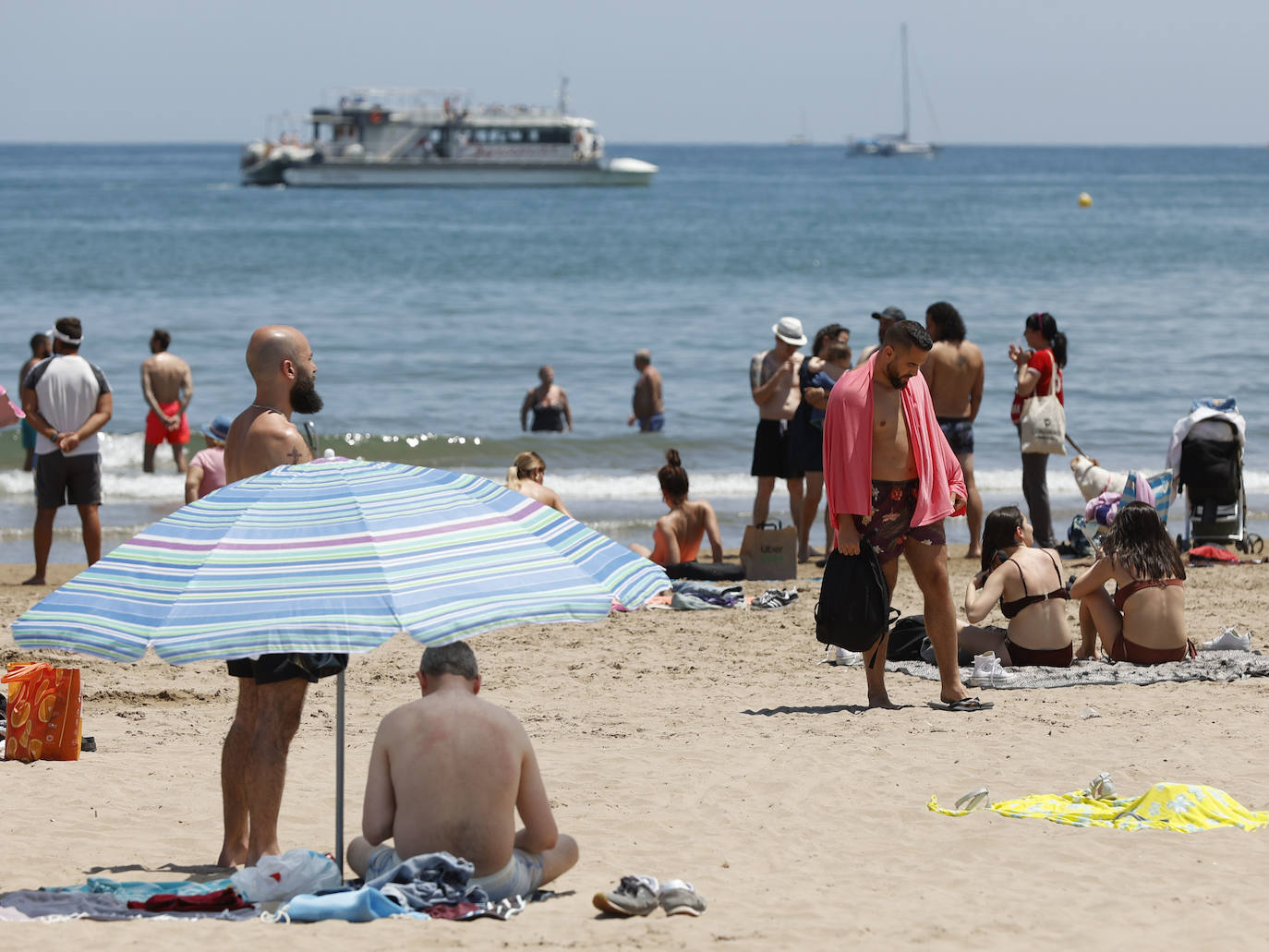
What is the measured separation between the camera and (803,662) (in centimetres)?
703

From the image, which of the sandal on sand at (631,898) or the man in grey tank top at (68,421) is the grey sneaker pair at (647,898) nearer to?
the sandal on sand at (631,898)

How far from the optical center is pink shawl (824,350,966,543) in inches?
217

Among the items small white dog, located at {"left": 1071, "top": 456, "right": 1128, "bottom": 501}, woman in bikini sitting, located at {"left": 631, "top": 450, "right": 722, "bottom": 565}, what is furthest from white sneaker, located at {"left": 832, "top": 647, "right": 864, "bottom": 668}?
small white dog, located at {"left": 1071, "top": 456, "right": 1128, "bottom": 501}

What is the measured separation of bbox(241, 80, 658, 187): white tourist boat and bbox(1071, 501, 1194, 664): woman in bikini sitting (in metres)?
74.0

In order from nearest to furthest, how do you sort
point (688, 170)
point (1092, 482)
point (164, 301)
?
point (1092, 482)
point (164, 301)
point (688, 170)

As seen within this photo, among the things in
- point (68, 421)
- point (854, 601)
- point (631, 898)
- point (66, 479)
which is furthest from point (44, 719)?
point (66, 479)

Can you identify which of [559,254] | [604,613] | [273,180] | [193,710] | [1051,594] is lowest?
[193,710]

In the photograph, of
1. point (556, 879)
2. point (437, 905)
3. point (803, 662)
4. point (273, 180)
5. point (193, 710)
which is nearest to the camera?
→ point (437, 905)

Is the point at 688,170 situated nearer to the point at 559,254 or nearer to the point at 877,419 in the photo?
the point at 559,254

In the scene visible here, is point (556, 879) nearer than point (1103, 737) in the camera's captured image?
Yes

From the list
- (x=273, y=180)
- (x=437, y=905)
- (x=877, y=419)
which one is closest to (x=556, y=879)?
(x=437, y=905)

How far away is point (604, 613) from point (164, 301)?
30.0 meters

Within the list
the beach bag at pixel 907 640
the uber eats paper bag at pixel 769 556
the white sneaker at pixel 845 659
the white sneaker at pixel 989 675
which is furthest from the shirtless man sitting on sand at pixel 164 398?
the white sneaker at pixel 989 675

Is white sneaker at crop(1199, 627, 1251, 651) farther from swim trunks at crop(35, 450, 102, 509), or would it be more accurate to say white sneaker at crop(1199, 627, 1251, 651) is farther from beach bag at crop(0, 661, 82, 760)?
swim trunks at crop(35, 450, 102, 509)
